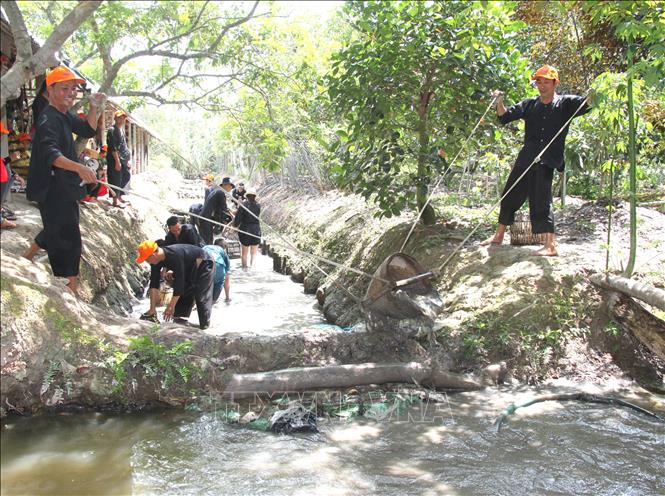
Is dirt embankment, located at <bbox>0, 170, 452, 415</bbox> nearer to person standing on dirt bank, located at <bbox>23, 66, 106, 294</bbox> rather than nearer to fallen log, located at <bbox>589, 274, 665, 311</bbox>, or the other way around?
person standing on dirt bank, located at <bbox>23, 66, 106, 294</bbox>

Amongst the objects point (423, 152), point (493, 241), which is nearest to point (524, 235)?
point (493, 241)

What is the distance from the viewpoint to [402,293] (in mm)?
4926

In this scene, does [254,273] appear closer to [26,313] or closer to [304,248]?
[304,248]

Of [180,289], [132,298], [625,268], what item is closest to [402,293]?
[625,268]

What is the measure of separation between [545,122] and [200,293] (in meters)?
4.15

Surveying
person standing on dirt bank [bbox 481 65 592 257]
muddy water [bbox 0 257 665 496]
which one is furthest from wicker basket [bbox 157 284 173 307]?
person standing on dirt bank [bbox 481 65 592 257]

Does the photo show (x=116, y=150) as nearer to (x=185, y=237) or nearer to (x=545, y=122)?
(x=185, y=237)

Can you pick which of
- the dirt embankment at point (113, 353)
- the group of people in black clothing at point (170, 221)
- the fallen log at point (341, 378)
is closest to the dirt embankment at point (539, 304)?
→ the fallen log at point (341, 378)

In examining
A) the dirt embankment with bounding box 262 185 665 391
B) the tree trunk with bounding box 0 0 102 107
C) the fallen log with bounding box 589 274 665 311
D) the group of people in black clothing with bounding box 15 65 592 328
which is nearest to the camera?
the tree trunk with bounding box 0 0 102 107

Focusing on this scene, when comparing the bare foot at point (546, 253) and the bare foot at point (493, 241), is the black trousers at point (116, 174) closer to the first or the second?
the bare foot at point (493, 241)

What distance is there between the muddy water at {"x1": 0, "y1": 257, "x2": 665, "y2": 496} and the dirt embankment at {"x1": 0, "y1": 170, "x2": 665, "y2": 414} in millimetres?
277

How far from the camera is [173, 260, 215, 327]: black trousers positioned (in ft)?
20.1

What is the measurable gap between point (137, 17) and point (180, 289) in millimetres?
3829

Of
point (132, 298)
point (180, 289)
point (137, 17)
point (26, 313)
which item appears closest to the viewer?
point (26, 313)
